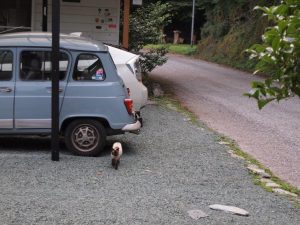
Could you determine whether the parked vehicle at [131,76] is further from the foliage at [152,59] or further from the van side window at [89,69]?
the foliage at [152,59]

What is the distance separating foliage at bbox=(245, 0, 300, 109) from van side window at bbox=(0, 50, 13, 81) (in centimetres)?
616

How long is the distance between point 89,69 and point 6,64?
1195 millimetres

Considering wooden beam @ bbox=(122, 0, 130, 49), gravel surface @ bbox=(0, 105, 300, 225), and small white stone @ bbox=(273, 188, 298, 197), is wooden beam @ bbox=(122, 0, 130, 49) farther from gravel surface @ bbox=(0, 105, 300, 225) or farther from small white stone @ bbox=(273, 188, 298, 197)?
small white stone @ bbox=(273, 188, 298, 197)

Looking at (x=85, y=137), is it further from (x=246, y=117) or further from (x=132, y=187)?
(x=246, y=117)

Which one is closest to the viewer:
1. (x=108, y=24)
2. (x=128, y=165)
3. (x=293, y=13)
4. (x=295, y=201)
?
(x=293, y=13)

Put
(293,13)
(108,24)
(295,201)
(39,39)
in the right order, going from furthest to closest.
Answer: (108,24) < (39,39) < (295,201) < (293,13)

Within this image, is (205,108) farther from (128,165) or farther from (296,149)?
(128,165)

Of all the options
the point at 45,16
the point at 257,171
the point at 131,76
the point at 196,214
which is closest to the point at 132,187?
the point at 196,214

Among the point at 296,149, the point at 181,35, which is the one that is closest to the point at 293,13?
the point at 296,149

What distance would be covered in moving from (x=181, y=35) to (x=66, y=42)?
48805mm

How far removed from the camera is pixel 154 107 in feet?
48.5

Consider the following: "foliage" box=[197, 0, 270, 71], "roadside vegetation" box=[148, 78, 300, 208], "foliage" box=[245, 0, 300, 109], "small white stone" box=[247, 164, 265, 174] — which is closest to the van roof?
"small white stone" box=[247, 164, 265, 174]

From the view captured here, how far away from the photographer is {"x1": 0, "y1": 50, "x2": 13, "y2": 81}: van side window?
27.9 ft

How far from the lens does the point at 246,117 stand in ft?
47.0
